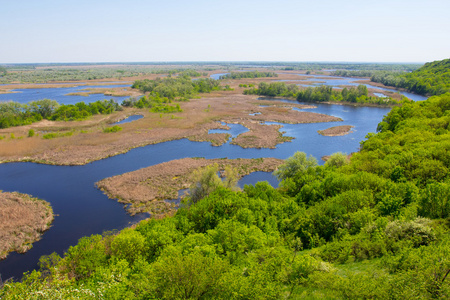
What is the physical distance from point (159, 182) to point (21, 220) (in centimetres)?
1945

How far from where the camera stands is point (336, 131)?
79.0m

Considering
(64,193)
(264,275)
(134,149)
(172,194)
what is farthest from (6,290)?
(134,149)

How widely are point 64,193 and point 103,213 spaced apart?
35.4 ft

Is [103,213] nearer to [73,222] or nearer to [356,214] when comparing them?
[73,222]

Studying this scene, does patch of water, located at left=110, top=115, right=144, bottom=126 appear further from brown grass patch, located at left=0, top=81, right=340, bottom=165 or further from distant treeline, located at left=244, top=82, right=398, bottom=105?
distant treeline, located at left=244, top=82, right=398, bottom=105

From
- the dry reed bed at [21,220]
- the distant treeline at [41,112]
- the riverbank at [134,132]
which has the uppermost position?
the distant treeline at [41,112]

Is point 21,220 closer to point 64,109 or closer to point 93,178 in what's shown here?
point 93,178

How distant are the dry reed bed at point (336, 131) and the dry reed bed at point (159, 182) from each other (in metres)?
28.2

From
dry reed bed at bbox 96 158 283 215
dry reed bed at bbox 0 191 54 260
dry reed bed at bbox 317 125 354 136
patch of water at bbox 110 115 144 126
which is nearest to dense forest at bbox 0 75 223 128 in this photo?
patch of water at bbox 110 115 144 126

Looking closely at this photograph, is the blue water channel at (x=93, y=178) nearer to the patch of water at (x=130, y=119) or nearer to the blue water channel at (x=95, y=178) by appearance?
the blue water channel at (x=95, y=178)

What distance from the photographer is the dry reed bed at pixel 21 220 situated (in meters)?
31.0

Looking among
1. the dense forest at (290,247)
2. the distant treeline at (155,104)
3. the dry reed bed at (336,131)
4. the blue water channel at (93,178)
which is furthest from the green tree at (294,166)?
the distant treeline at (155,104)

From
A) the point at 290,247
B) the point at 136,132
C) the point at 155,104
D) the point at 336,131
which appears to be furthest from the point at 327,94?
the point at 290,247

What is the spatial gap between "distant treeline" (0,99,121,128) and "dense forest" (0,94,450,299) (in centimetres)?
7450
